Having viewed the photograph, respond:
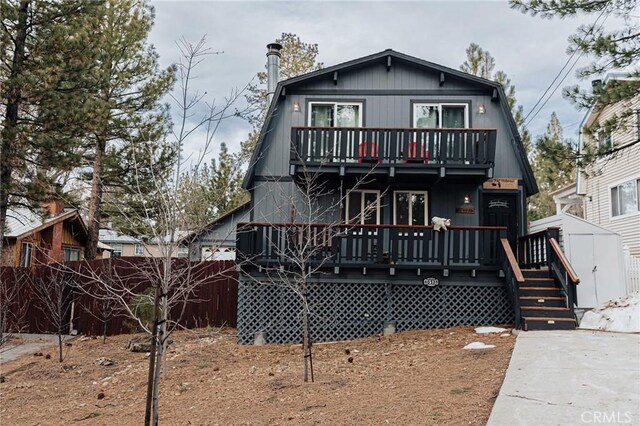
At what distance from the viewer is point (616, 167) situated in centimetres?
1695

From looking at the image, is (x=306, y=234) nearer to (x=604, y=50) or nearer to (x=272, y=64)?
(x=604, y=50)

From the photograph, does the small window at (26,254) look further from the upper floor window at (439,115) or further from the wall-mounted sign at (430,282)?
the wall-mounted sign at (430,282)

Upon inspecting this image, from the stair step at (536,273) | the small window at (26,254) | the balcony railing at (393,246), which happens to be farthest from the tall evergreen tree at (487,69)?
the small window at (26,254)

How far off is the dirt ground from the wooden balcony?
3916 mm

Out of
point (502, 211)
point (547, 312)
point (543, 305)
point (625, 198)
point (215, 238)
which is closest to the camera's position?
point (547, 312)

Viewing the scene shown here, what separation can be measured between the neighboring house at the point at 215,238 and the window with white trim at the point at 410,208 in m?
3.96

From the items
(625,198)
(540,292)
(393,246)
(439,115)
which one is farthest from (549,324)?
(625,198)

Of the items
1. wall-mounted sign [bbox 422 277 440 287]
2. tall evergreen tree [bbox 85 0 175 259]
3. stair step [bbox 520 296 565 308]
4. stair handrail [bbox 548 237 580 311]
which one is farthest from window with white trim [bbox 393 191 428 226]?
tall evergreen tree [bbox 85 0 175 259]

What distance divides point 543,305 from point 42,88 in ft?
40.9

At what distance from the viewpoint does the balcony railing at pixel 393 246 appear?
10.6 metres

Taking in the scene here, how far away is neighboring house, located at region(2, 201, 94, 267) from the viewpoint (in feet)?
58.4

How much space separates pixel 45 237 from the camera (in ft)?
65.0

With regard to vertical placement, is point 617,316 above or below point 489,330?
above

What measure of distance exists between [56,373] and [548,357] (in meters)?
8.47
